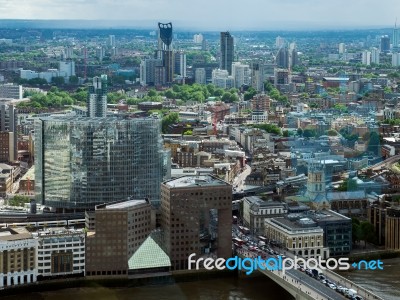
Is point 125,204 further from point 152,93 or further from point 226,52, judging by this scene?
point 226,52

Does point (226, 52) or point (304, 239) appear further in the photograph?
point (226, 52)

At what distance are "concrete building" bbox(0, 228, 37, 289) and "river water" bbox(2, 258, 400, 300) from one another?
31 cm

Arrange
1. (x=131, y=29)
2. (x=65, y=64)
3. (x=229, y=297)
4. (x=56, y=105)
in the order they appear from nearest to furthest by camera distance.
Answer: (x=229, y=297) < (x=56, y=105) < (x=65, y=64) < (x=131, y=29)

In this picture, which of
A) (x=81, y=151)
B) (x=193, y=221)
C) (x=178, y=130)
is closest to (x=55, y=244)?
(x=193, y=221)

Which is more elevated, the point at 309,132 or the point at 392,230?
the point at 309,132

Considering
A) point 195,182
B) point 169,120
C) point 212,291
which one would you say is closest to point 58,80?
point 169,120

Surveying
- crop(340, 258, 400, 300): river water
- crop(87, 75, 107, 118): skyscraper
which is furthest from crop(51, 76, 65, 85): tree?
crop(340, 258, 400, 300): river water

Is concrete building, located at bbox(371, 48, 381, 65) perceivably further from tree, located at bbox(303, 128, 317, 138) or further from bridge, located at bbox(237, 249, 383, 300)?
bridge, located at bbox(237, 249, 383, 300)

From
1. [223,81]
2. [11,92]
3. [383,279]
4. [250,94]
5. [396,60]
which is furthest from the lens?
[396,60]

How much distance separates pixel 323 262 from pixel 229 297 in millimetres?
1721

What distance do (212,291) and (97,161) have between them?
3.53 meters

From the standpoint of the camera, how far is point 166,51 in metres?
37.4

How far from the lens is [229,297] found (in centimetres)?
1039

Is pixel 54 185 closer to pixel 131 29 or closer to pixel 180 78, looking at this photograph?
pixel 180 78
